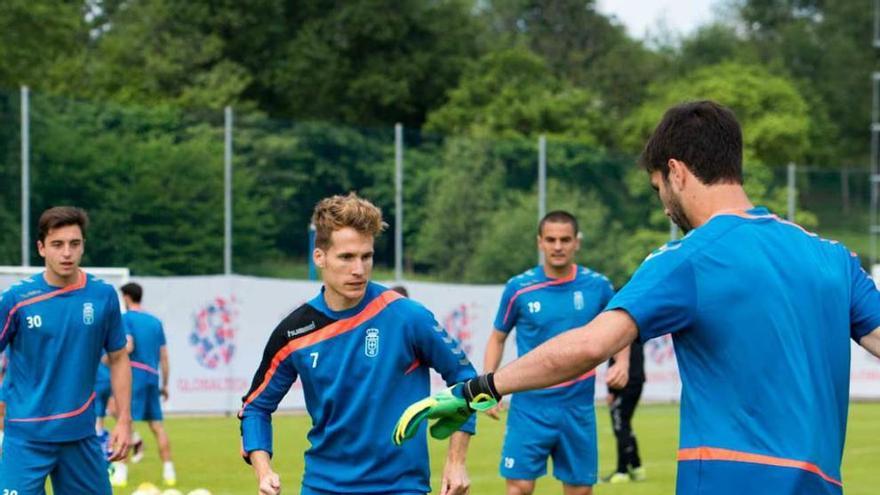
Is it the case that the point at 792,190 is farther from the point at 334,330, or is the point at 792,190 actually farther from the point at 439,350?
the point at 334,330

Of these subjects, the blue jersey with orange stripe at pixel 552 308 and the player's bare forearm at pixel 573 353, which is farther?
the blue jersey with orange stripe at pixel 552 308

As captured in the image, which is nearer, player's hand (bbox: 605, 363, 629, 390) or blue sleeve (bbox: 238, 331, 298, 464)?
blue sleeve (bbox: 238, 331, 298, 464)

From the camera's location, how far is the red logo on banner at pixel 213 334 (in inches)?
969

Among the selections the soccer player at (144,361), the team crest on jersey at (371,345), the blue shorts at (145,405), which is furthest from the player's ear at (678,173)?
the blue shorts at (145,405)

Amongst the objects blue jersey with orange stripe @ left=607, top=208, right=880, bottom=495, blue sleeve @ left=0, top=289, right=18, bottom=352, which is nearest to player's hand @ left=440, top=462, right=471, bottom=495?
blue jersey with orange stripe @ left=607, top=208, right=880, bottom=495

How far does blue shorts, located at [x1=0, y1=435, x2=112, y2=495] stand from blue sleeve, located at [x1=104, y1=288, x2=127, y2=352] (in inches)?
22.3

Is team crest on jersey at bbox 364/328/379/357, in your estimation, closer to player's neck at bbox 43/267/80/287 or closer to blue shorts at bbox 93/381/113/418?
player's neck at bbox 43/267/80/287

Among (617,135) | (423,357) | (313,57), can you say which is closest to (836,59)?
(617,135)

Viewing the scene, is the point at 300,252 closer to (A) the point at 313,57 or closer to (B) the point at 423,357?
(B) the point at 423,357

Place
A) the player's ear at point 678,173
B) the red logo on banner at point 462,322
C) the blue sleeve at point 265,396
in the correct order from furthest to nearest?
1. the red logo on banner at point 462,322
2. the blue sleeve at point 265,396
3. the player's ear at point 678,173

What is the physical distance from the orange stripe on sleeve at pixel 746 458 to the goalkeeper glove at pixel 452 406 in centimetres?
64

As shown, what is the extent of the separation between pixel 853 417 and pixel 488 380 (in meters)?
22.6

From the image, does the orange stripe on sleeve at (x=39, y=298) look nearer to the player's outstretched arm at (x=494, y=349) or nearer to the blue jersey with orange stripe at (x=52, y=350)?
the blue jersey with orange stripe at (x=52, y=350)

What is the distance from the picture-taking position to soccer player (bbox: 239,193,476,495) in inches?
253
